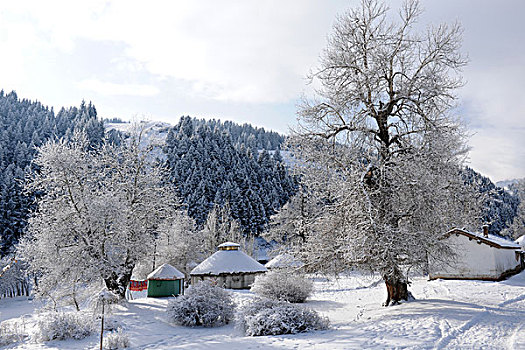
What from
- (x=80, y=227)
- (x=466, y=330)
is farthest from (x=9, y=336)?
(x=466, y=330)

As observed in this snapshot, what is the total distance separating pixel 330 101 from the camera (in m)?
12.8

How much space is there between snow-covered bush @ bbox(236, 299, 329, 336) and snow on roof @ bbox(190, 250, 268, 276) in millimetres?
16559

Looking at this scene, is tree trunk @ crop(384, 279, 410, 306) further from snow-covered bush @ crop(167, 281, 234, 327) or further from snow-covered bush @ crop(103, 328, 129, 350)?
snow-covered bush @ crop(103, 328, 129, 350)

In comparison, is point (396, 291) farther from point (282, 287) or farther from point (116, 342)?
point (116, 342)

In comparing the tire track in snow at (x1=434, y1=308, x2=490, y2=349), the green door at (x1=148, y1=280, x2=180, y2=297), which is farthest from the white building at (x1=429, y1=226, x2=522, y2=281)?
the green door at (x1=148, y1=280, x2=180, y2=297)

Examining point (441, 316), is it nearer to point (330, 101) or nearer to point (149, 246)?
point (330, 101)

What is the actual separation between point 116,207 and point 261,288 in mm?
7776

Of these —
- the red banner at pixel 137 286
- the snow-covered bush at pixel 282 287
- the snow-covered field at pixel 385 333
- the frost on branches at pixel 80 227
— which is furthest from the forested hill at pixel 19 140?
the red banner at pixel 137 286

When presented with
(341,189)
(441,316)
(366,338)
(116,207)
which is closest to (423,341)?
(366,338)

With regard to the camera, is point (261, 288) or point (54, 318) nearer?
point (54, 318)

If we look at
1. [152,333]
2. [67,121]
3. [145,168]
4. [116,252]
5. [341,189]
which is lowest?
[152,333]

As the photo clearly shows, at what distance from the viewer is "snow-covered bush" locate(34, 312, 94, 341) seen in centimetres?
1188

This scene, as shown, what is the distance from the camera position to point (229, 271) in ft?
90.2

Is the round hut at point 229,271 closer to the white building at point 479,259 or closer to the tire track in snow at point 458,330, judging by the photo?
the white building at point 479,259
